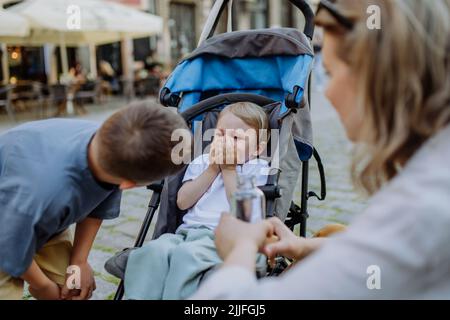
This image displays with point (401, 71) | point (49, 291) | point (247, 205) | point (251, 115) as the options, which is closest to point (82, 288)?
point (49, 291)

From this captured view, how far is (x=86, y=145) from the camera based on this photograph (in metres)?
1.59

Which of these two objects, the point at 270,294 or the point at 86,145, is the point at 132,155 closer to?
the point at 86,145

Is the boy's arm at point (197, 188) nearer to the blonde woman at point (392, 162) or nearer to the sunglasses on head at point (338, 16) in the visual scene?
the blonde woman at point (392, 162)

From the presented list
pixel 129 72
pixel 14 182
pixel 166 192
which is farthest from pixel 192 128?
pixel 129 72

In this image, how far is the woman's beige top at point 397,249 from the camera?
3.03 ft

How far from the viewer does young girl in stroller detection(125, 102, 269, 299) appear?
1636 millimetres

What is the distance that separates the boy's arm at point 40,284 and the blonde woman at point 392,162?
0.74 meters

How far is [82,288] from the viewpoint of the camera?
5.95 ft

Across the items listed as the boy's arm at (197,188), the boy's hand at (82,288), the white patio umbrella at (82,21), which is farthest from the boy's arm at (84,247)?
the white patio umbrella at (82,21)

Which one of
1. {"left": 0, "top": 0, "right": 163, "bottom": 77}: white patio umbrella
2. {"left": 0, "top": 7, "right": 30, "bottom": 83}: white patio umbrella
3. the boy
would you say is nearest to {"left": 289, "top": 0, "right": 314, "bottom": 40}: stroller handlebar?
the boy

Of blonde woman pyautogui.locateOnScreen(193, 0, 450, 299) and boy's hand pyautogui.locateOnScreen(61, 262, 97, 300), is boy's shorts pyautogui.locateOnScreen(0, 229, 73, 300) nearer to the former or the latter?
boy's hand pyautogui.locateOnScreen(61, 262, 97, 300)

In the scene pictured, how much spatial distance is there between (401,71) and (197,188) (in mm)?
1288

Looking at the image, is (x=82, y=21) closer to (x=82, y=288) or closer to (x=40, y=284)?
(x=82, y=288)

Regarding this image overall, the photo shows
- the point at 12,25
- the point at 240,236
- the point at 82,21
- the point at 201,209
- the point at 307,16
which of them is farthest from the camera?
the point at 82,21
